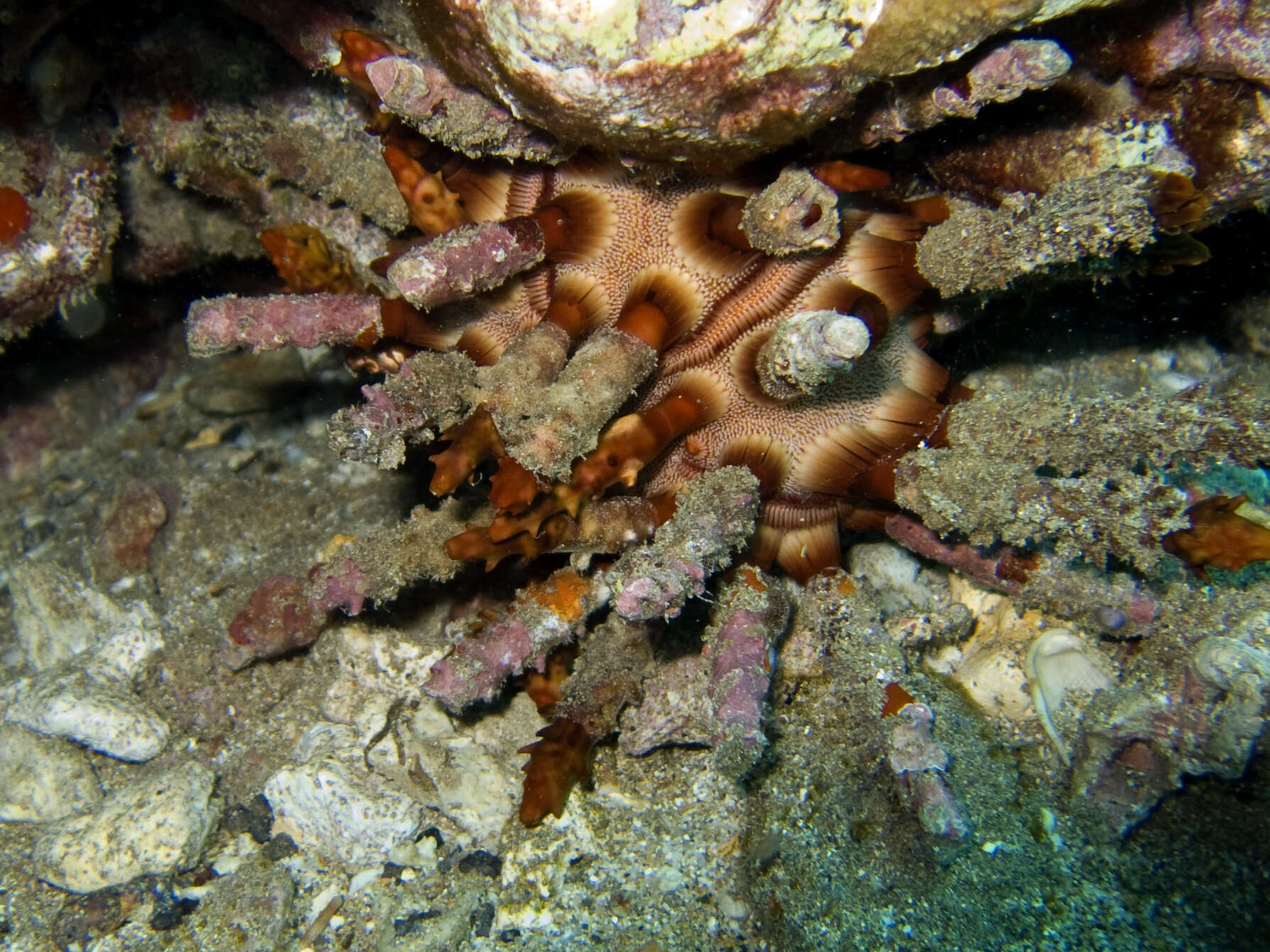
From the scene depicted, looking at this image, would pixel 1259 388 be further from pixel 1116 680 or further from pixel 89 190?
pixel 89 190

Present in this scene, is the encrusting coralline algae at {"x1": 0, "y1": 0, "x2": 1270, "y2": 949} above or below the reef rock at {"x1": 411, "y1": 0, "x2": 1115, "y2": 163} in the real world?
below

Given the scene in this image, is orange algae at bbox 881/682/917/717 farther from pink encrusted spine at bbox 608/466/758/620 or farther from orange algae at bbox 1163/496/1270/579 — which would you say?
orange algae at bbox 1163/496/1270/579

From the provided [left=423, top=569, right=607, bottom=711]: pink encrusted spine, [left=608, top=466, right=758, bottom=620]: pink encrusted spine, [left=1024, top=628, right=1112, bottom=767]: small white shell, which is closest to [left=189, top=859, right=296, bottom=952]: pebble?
[left=423, top=569, right=607, bottom=711]: pink encrusted spine

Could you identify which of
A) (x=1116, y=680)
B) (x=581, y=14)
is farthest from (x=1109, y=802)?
(x=581, y=14)

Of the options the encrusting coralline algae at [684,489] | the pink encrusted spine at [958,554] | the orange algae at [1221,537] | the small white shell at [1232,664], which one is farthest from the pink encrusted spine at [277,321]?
the small white shell at [1232,664]

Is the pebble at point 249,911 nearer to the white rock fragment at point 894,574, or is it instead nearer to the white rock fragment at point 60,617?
the white rock fragment at point 60,617

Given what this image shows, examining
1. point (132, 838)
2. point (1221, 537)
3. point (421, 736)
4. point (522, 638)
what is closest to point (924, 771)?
point (1221, 537)
